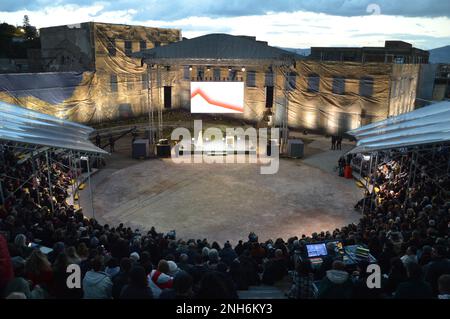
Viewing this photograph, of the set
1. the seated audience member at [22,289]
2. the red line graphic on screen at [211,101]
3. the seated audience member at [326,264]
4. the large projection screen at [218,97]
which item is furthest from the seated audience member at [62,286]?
the red line graphic on screen at [211,101]

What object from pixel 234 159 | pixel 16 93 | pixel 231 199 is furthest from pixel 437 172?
pixel 16 93

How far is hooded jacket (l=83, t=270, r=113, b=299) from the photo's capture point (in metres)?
5.45

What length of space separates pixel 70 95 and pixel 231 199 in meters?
16.2

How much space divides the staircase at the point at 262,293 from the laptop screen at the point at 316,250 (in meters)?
1.12

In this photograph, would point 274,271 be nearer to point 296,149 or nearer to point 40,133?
point 40,133

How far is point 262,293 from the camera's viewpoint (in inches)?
257

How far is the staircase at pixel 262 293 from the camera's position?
619 centimetres

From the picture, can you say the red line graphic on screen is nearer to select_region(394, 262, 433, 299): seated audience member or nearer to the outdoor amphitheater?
the outdoor amphitheater

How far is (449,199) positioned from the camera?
11.0m

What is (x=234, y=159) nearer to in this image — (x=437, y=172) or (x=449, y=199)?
(x=437, y=172)

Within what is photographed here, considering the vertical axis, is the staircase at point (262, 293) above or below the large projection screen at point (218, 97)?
below

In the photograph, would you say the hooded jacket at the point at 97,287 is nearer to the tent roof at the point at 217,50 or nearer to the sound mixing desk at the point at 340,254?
the sound mixing desk at the point at 340,254

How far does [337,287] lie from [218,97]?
2101 centimetres

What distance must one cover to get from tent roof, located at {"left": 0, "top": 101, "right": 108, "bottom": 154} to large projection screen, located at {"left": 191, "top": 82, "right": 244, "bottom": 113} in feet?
34.0
